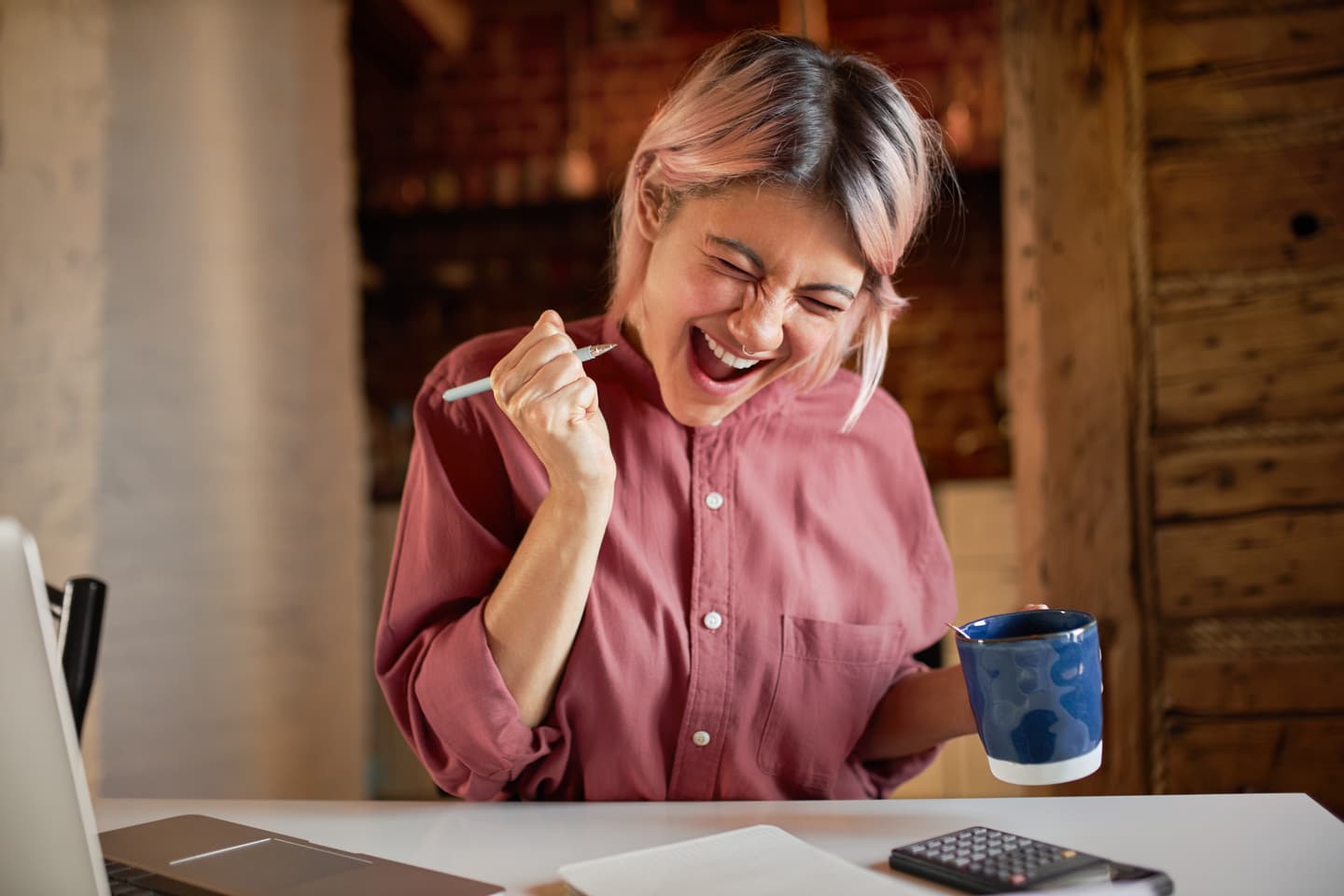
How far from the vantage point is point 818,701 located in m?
1.29

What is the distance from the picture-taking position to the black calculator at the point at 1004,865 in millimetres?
783

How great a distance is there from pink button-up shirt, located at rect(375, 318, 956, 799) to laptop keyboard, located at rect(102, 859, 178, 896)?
1.05 feet

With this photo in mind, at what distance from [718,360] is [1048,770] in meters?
0.53

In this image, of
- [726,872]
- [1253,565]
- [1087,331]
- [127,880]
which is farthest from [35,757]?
[1253,565]

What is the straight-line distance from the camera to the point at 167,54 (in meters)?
2.95

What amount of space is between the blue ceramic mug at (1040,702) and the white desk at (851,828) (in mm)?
54

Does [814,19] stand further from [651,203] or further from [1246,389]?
[651,203]

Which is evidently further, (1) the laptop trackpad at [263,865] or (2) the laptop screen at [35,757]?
(1) the laptop trackpad at [263,865]

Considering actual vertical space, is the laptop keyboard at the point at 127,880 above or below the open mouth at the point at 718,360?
below

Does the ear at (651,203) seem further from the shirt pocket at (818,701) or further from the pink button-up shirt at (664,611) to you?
the shirt pocket at (818,701)

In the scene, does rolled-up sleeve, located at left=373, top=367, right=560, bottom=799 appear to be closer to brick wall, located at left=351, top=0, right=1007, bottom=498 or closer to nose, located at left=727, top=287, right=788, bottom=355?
nose, located at left=727, top=287, right=788, bottom=355

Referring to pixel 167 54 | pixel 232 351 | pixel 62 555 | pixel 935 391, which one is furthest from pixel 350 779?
pixel 935 391

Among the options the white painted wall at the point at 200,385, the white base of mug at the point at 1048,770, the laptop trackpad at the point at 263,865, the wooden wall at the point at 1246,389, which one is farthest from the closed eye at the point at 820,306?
the white painted wall at the point at 200,385

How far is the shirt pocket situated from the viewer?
1.28 metres
